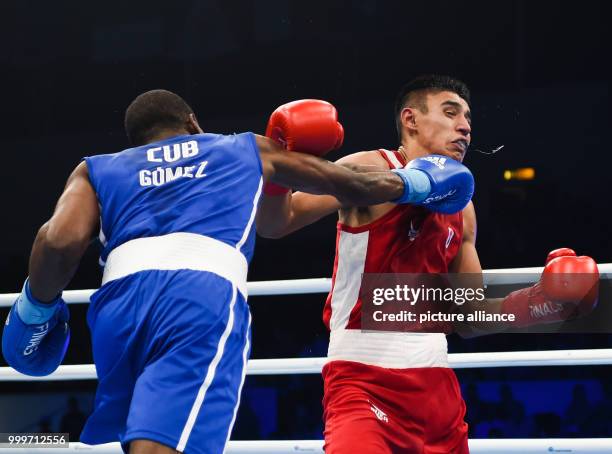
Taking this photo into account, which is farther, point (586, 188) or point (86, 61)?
point (86, 61)

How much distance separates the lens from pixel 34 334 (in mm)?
2100

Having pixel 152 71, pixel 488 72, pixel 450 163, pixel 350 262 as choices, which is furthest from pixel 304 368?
pixel 152 71

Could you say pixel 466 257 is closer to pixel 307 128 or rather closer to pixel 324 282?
pixel 324 282

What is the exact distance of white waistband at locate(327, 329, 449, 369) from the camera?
7.91 ft

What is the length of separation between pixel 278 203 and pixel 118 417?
0.84 metres

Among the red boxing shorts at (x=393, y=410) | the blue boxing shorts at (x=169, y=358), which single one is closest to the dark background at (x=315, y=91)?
the red boxing shorts at (x=393, y=410)

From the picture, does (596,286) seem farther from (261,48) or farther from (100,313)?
(261,48)

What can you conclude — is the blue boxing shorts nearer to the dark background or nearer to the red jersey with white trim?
the red jersey with white trim

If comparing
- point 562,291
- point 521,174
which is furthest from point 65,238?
point 521,174

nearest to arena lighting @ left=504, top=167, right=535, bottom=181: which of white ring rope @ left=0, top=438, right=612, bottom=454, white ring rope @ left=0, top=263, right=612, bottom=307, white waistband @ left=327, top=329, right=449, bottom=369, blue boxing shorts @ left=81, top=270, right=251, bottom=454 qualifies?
white ring rope @ left=0, top=263, right=612, bottom=307

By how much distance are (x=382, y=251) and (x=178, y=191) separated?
70 centimetres

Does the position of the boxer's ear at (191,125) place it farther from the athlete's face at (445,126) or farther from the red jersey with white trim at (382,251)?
the athlete's face at (445,126)

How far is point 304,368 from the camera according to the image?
2.82m

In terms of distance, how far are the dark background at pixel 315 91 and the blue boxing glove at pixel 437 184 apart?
14.6 ft
